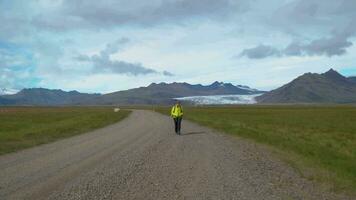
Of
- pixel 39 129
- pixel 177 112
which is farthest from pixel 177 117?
pixel 39 129

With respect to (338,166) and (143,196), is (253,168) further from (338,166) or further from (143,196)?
(143,196)

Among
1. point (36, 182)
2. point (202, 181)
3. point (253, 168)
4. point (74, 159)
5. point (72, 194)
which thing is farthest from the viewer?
point (74, 159)

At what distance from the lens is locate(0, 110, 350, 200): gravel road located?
1161 cm

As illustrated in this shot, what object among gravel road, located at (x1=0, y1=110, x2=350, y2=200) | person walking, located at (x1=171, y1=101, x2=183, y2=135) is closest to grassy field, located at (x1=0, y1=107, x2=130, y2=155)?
gravel road, located at (x1=0, y1=110, x2=350, y2=200)

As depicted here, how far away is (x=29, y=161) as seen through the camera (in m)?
17.6

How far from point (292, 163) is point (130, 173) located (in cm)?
737

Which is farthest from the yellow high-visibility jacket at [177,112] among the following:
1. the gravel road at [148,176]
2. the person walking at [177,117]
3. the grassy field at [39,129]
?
the gravel road at [148,176]

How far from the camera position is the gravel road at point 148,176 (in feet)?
38.1

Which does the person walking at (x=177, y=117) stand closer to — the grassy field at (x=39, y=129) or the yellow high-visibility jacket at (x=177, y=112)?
the yellow high-visibility jacket at (x=177, y=112)

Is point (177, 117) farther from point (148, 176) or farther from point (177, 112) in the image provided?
point (148, 176)

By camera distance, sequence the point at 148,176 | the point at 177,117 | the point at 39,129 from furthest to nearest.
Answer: the point at 39,129, the point at 177,117, the point at 148,176

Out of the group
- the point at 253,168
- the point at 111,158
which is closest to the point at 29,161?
the point at 111,158

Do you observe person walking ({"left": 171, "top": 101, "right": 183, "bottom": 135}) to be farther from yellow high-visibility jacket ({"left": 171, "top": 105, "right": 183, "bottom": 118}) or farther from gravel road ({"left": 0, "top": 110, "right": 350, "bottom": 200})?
gravel road ({"left": 0, "top": 110, "right": 350, "bottom": 200})

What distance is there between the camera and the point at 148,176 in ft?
47.4
